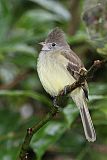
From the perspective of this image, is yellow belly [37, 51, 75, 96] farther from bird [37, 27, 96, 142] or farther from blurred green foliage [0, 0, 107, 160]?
blurred green foliage [0, 0, 107, 160]

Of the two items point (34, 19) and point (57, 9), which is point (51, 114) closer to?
point (34, 19)

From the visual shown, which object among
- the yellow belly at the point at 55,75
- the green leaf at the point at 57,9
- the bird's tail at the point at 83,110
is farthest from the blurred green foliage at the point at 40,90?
the yellow belly at the point at 55,75

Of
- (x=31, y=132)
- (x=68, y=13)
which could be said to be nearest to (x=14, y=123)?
(x=68, y=13)

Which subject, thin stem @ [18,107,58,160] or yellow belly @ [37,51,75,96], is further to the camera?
yellow belly @ [37,51,75,96]

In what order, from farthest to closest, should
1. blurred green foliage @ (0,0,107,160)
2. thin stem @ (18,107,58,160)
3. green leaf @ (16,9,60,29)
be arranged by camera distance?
green leaf @ (16,9,60,29)
blurred green foliage @ (0,0,107,160)
thin stem @ (18,107,58,160)

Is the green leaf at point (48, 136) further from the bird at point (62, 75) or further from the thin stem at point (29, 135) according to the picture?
the thin stem at point (29, 135)

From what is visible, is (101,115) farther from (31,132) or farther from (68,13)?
(31,132)

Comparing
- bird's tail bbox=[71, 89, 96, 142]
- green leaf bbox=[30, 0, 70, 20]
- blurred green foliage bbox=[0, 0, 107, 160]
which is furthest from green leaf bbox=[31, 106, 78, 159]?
green leaf bbox=[30, 0, 70, 20]

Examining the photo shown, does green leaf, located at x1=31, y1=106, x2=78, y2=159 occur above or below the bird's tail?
below
